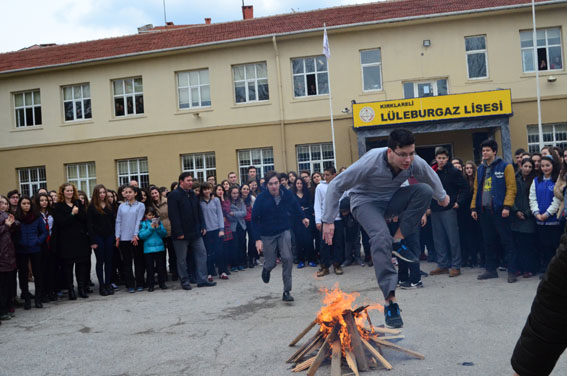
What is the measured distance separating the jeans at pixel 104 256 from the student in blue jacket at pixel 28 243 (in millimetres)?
1025

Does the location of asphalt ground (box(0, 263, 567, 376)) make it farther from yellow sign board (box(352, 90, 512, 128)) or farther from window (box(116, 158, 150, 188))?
window (box(116, 158, 150, 188))

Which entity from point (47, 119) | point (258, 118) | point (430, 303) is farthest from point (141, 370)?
Result: point (47, 119)

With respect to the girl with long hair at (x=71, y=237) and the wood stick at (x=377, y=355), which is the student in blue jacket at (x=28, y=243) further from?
the wood stick at (x=377, y=355)

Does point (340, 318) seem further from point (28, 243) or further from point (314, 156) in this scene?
point (314, 156)

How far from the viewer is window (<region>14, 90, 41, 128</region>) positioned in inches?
1008

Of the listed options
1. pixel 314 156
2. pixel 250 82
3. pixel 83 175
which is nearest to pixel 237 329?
pixel 314 156

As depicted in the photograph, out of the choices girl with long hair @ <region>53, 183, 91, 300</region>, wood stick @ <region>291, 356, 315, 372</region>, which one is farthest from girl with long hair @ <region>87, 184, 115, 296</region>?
wood stick @ <region>291, 356, 315, 372</region>

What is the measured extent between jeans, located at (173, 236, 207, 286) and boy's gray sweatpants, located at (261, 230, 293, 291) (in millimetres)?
2004

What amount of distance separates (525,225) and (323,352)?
17.0ft

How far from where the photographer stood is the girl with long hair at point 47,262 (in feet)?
30.1

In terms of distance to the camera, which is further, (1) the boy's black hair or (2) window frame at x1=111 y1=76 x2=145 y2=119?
(2) window frame at x1=111 y1=76 x2=145 y2=119

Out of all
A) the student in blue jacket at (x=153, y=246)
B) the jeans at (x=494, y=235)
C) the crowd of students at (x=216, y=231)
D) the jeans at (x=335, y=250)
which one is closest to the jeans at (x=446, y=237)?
the crowd of students at (x=216, y=231)

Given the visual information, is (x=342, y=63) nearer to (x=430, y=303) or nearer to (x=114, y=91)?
(x=114, y=91)

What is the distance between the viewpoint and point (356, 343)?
4.88 m
